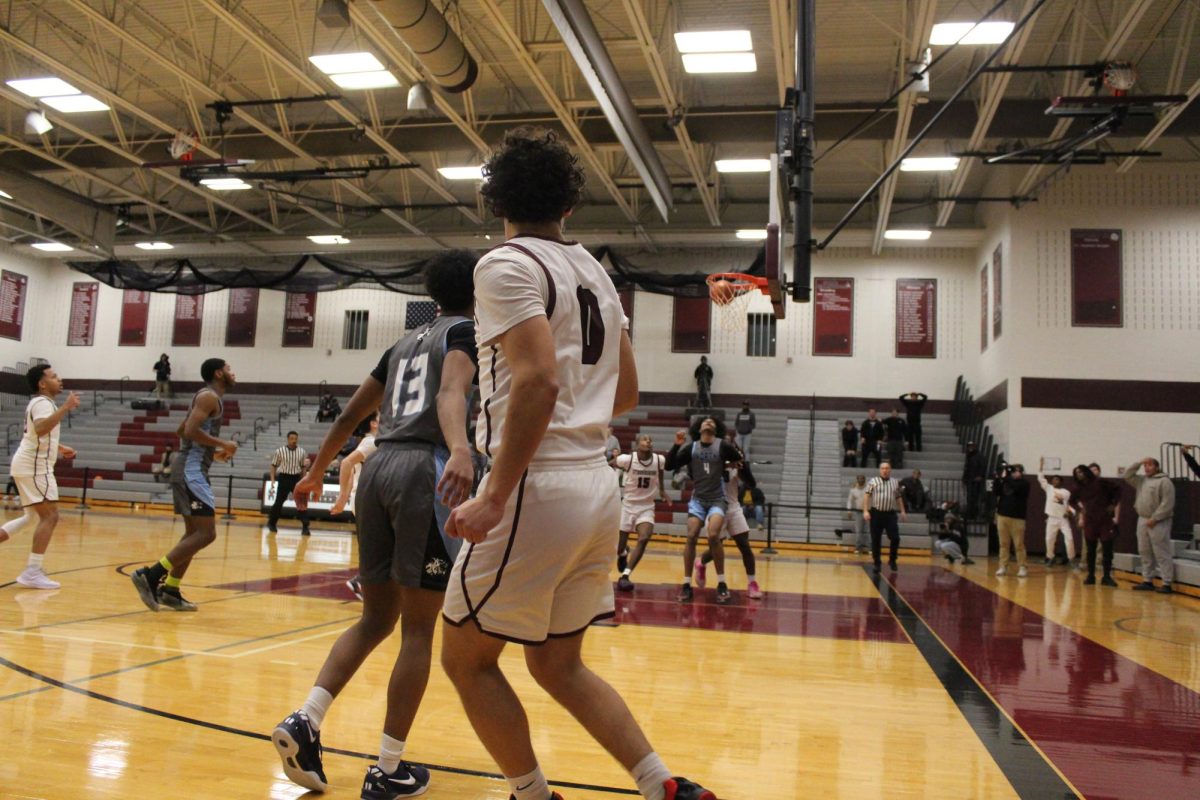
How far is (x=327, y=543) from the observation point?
14422mm

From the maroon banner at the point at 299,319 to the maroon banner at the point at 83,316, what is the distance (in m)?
7.02

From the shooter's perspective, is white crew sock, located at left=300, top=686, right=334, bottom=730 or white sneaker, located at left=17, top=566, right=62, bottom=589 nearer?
white crew sock, located at left=300, top=686, right=334, bottom=730

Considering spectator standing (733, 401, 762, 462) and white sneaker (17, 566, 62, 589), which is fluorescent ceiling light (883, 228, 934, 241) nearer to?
spectator standing (733, 401, 762, 462)

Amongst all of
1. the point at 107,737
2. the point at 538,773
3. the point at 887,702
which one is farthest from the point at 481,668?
the point at 887,702

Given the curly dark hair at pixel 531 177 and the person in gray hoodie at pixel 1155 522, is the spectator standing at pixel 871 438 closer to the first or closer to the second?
the person in gray hoodie at pixel 1155 522

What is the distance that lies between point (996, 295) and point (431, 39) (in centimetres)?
1512

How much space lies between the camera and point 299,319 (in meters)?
28.5

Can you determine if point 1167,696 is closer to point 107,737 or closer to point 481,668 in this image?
point 481,668

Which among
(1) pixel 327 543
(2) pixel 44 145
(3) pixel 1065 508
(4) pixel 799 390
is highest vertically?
(2) pixel 44 145

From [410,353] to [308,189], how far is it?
23.2 meters

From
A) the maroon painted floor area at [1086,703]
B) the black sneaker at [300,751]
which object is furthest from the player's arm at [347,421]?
the maroon painted floor area at [1086,703]

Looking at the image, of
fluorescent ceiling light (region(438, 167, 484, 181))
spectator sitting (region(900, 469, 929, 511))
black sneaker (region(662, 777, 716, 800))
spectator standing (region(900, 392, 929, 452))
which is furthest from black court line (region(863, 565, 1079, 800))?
spectator standing (region(900, 392, 929, 452))

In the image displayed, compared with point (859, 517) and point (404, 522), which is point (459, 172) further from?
point (404, 522)

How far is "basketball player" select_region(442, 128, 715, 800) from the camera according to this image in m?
2.18
